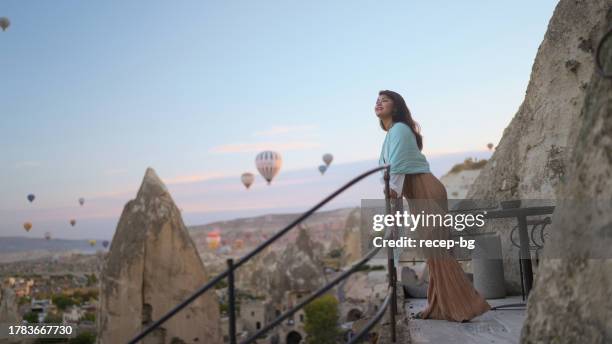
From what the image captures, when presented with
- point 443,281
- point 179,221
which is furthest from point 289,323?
point 443,281

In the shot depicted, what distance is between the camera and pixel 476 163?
55.4 metres

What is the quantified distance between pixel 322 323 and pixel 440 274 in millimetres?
43887

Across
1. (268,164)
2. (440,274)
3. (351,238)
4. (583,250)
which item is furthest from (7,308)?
(351,238)

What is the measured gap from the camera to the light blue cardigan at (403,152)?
4441 mm

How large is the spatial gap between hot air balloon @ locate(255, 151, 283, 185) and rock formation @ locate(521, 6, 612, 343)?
147ft

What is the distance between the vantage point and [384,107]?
4621mm

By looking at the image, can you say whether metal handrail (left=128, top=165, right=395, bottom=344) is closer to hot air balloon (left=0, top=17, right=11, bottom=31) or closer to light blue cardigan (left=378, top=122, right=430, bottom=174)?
light blue cardigan (left=378, top=122, right=430, bottom=174)

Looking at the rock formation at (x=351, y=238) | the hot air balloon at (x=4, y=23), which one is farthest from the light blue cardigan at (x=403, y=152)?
the rock formation at (x=351, y=238)

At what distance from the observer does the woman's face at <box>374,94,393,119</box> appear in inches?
182

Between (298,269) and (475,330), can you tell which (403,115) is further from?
(298,269)

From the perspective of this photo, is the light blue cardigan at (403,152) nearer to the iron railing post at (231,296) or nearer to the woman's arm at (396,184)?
the woman's arm at (396,184)

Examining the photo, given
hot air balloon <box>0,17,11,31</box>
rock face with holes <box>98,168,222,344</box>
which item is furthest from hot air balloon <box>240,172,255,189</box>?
rock face with holes <box>98,168,222,344</box>

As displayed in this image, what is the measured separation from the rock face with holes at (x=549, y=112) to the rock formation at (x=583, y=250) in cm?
414

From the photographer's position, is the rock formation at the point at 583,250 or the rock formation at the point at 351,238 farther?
the rock formation at the point at 351,238
